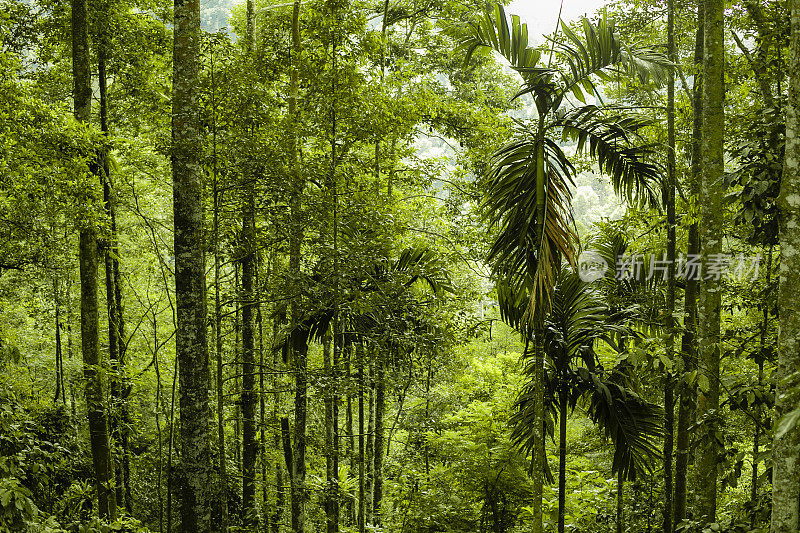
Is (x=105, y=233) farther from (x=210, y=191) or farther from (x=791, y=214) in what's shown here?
(x=791, y=214)

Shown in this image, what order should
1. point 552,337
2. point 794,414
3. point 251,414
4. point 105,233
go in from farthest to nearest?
point 251,414, point 105,233, point 552,337, point 794,414

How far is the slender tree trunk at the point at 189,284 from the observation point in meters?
5.14

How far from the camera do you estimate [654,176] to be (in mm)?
4598

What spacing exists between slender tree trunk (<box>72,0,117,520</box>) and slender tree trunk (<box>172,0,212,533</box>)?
7.68 ft

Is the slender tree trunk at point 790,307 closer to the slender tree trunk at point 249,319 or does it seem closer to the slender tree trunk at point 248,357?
the slender tree trunk at point 249,319

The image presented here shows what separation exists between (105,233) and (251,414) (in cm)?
341

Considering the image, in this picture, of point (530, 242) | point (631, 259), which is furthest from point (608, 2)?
point (530, 242)

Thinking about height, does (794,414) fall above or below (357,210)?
below

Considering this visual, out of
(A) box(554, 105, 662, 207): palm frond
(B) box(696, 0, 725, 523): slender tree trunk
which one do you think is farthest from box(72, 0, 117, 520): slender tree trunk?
(B) box(696, 0, 725, 523): slender tree trunk

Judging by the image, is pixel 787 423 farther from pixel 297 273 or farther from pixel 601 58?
pixel 297 273

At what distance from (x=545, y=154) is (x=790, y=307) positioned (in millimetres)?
2036

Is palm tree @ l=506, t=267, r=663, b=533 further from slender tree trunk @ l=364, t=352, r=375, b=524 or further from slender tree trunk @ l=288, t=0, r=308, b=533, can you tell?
slender tree trunk @ l=288, t=0, r=308, b=533

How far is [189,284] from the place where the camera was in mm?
5191

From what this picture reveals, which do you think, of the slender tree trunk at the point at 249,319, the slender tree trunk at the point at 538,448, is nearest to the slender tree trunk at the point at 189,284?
the slender tree trunk at the point at 249,319
